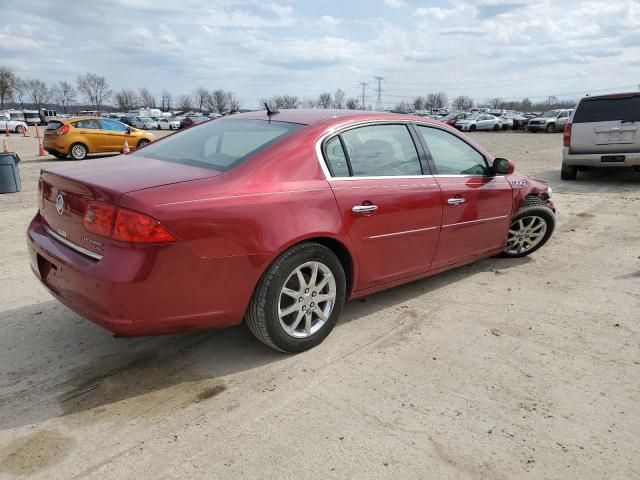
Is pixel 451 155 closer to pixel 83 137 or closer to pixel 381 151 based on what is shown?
pixel 381 151

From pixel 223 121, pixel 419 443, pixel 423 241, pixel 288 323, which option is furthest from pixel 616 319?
pixel 223 121

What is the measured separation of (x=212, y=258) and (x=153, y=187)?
50 centimetres

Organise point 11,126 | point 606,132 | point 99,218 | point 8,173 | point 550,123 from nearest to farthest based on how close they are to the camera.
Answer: point 99,218
point 8,173
point 606,132
point 550,123
point 11,126

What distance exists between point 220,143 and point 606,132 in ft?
28.7

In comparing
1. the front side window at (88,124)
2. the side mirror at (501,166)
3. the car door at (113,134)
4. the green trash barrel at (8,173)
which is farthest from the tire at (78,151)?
the side mirror at (501,166)

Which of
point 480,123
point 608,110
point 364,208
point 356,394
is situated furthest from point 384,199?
point 480,123

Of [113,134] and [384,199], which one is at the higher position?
[113,134]

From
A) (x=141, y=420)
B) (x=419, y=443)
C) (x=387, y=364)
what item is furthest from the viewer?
(x=387, y=364)

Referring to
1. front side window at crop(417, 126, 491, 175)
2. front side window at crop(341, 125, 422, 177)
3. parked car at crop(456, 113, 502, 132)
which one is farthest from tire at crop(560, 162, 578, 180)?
parked car at crop(456, 113, 502, 132)

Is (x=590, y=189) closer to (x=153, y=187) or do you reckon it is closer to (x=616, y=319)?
(x=616, y=319)

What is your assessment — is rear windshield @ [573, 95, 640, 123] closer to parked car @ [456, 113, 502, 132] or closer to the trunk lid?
the trunk lid

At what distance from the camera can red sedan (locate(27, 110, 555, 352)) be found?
267cm

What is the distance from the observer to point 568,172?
10.8m

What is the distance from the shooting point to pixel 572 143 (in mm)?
10133
